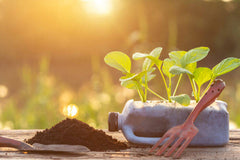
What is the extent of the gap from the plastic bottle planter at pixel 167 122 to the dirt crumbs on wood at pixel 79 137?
0.05 m

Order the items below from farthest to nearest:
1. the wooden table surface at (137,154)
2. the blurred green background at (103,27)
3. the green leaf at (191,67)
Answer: the blurred green background at (103,27)
the green leaf at (191,67)
the wooden table surface at (137,154)

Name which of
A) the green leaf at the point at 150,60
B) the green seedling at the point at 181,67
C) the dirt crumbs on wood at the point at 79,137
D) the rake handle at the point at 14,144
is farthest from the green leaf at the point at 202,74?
the rake handle at the point at 14,144

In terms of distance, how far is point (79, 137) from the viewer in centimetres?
80

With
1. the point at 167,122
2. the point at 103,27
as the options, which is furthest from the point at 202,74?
the point at 103,27

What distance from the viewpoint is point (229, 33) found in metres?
6.24

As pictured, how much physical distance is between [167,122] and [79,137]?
0.68 ft

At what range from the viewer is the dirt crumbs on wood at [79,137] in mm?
792

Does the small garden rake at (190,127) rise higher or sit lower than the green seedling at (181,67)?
lower

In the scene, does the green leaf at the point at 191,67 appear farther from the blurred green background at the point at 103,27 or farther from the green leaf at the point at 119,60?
the blurred green background at the point at 103,27

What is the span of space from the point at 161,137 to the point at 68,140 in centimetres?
22

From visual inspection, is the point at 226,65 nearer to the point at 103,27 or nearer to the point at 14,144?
the point at 14,144

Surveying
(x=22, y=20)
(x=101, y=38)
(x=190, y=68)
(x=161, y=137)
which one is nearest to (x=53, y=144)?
(x=161, y=137)

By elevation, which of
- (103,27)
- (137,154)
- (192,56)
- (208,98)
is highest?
(103,27)

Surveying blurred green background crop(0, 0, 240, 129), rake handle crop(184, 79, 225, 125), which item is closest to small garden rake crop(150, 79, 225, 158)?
rake handle crop(184, 79, 225, 125)
